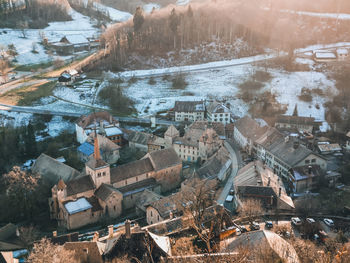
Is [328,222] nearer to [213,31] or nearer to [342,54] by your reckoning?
[342,54]

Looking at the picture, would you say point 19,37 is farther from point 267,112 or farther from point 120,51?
point 267,112

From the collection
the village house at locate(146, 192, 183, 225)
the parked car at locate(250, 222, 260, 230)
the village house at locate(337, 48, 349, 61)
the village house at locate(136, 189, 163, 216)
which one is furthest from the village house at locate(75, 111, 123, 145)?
the village house at locate(337, 48, 349, 61)

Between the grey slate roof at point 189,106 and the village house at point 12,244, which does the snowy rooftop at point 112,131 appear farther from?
the village house at point 12,244

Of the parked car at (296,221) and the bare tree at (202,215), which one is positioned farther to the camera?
the parked car at (296,221)

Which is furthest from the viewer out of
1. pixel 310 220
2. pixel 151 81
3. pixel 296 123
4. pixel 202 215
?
pixel 151 81

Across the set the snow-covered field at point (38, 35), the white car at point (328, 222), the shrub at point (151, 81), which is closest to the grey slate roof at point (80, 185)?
the white car at point (328, 222)

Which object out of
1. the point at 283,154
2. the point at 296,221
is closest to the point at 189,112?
the point at 283,154
